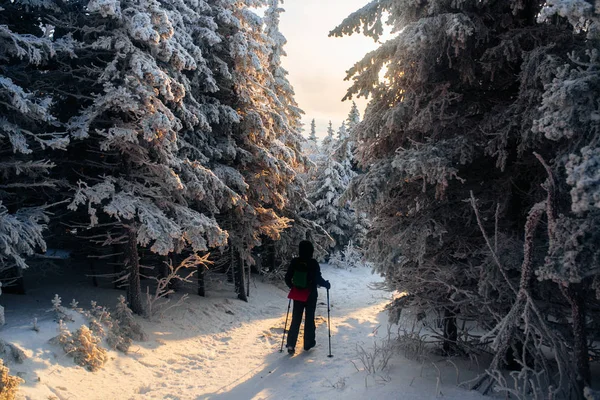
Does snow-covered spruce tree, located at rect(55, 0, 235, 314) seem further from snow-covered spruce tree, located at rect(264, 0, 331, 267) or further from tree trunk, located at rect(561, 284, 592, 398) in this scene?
tree trunk, located at rect(561, 284, 592, 398)

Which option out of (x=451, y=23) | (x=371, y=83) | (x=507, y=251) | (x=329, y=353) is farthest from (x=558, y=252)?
(x=329, y=353)

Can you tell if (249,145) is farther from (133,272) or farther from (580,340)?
(580,340)

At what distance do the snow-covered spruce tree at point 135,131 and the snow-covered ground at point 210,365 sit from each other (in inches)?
75.1

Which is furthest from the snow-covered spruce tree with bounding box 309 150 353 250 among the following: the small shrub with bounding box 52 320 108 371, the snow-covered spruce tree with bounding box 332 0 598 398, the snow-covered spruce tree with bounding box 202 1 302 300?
the small shrub with bounding box 52 320 108 371

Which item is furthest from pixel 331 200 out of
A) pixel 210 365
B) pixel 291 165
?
pixel 210 365

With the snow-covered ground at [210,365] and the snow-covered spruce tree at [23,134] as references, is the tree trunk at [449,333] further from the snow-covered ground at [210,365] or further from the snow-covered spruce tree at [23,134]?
Answer: the snow-covered spruce tree at [23,134]

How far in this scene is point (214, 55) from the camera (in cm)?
1221

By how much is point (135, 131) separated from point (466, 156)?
21.9 feet

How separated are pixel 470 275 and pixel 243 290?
9912mm

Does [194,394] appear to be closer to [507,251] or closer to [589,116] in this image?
[507,251]

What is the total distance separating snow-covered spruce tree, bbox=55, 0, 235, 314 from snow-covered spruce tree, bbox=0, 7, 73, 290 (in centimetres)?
72

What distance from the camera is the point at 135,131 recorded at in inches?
326

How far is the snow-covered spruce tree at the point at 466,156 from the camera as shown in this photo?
4957 millimetres

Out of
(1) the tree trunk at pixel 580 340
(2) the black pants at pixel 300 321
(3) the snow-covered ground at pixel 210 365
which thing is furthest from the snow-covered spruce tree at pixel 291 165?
(1) the tree trunk at pixel 580 340
